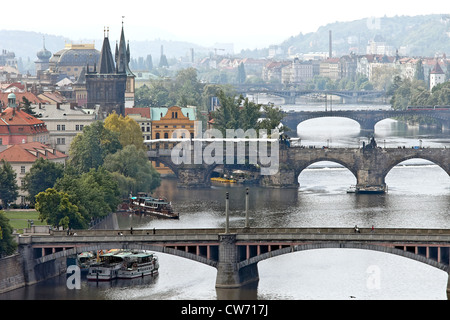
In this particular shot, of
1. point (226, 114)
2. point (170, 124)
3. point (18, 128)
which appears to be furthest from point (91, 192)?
point (170, 124)

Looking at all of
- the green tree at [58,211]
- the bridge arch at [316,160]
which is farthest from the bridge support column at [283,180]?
the green tree at [58,211]

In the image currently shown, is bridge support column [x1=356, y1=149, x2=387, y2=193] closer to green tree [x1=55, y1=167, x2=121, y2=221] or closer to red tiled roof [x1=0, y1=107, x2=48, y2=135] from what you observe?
red tiled roof [x1=0, y1=107, x2=48, y2=135]

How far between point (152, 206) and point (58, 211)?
23828 mm

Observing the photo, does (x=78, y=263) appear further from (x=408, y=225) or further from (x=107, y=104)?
(x=107, y=104)

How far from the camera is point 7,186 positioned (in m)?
104

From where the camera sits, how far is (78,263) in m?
86.1

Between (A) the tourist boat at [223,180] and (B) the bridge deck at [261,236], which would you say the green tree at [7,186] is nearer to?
(B) the bridge deck at [261,236]

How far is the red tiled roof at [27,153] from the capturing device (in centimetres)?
11194

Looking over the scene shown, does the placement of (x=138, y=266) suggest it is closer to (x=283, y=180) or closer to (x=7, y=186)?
(x=7, y=186)

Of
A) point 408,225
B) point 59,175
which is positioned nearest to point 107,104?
point 59,175

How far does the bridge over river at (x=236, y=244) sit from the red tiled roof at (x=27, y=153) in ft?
97.7
